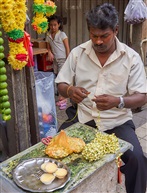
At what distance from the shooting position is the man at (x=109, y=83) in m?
2.07

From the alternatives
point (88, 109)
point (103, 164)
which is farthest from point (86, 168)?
point (88, 109)

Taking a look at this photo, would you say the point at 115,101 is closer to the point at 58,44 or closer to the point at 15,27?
the point at 15,27

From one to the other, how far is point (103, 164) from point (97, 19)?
3.45 ft

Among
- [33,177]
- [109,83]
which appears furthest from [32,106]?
[33,177]

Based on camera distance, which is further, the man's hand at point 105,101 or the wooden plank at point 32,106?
the wooden plank at point 32,106

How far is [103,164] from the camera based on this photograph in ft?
5.85

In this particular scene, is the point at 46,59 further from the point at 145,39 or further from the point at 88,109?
the point at 88,109

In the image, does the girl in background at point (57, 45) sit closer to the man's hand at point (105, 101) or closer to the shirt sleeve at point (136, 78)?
the shirt sleeve at point (136, 78)

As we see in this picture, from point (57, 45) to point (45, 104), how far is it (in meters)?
1.98

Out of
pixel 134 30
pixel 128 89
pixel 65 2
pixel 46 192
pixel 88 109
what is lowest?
pixel 46 192

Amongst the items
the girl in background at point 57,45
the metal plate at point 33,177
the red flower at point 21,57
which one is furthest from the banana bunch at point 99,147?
the girl in background at point 57,45

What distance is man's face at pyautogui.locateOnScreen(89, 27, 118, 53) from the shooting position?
2.06m

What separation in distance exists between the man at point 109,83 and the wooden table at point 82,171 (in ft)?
0.65

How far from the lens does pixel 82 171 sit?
5.61 ft
